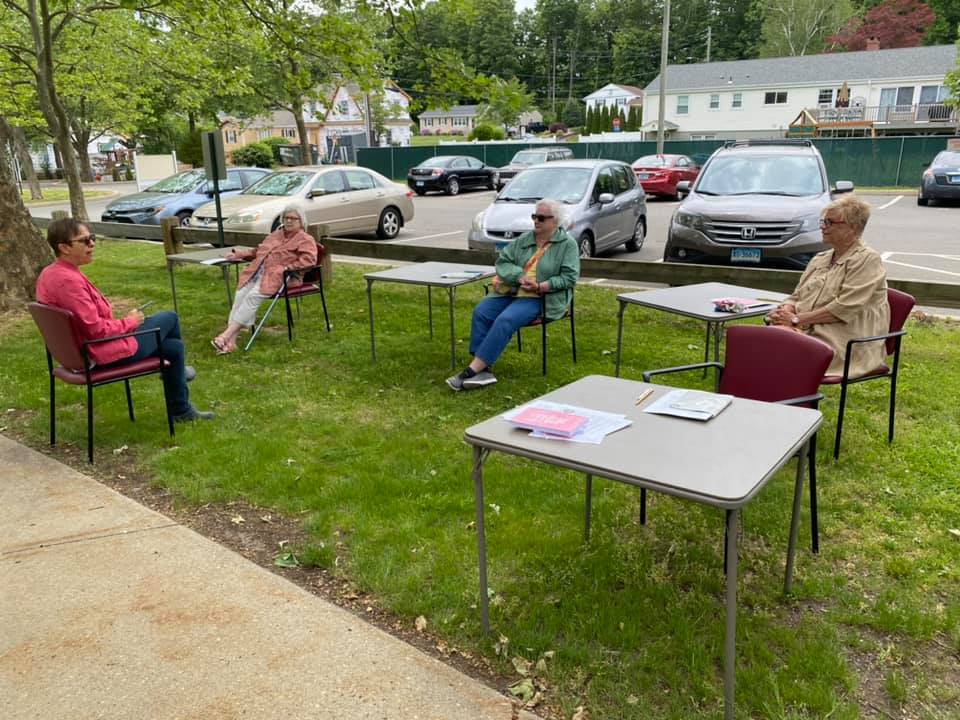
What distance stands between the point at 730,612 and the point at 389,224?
13.1m

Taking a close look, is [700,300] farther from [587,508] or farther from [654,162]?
[654,162]

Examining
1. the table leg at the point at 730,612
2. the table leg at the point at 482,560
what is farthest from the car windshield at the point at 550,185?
the table leg at the point at 730,612

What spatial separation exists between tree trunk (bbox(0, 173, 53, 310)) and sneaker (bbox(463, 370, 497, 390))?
237 inches

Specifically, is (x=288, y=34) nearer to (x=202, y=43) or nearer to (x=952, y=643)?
(x=952, y=643)

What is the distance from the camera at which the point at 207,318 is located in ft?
27.3

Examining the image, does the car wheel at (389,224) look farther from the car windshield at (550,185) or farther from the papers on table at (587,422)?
the papers on table at (587,422)

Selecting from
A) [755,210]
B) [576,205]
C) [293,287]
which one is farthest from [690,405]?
[576,205]

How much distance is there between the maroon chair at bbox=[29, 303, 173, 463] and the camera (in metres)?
4.28

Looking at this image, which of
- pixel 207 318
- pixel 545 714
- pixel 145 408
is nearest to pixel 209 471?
pixel 145 408

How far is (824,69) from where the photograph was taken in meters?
47.6

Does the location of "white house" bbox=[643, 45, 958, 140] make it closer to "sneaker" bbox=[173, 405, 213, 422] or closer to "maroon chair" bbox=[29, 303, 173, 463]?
"sneaker" bbox=[173, 405, 213, 422]

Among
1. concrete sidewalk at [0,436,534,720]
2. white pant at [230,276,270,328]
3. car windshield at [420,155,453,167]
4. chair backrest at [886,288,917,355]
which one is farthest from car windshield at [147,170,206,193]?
chair backrest at [886,288,917,355]

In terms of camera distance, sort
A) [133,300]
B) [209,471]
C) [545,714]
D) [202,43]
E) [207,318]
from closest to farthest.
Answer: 1. [545,714]
2. [209,471]
3. [207,318]
4. [133,300]
5. [202,43]

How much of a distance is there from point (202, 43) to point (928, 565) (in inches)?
752
